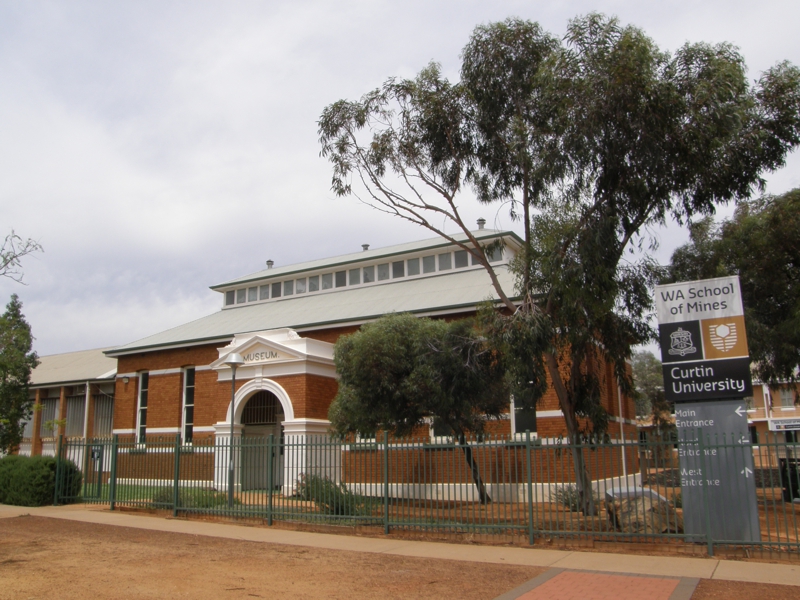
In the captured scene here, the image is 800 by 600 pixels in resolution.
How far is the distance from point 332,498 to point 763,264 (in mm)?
13760

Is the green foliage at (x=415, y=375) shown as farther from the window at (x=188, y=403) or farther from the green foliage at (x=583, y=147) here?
the window at (x=188, y=403)

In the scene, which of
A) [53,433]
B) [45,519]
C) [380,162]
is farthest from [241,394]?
[53,433]

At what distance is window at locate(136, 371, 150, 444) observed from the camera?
98.1 feet

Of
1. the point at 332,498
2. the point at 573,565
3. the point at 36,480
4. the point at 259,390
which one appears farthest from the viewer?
the point at 259,390

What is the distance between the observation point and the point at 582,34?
1398 cm

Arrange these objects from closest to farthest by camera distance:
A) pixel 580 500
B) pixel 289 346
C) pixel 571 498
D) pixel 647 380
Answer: pixel 571 498
pixel 580 500
pixel 289 346
pixel 647 380

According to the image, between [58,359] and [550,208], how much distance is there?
133ft

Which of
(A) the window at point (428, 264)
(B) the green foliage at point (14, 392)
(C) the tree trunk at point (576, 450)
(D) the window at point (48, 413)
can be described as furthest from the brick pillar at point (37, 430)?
(C) the tree trunk at point (576, 450)

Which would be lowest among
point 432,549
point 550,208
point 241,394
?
point 432,549

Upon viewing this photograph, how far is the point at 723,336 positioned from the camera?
11.7 meters

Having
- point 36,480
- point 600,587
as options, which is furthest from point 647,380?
point 600,587

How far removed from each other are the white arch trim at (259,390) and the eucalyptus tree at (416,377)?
4.33 m

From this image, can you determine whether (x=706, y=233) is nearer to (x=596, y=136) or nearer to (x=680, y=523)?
(x=596, y=136)

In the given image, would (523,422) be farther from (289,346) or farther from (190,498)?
(190,498)
